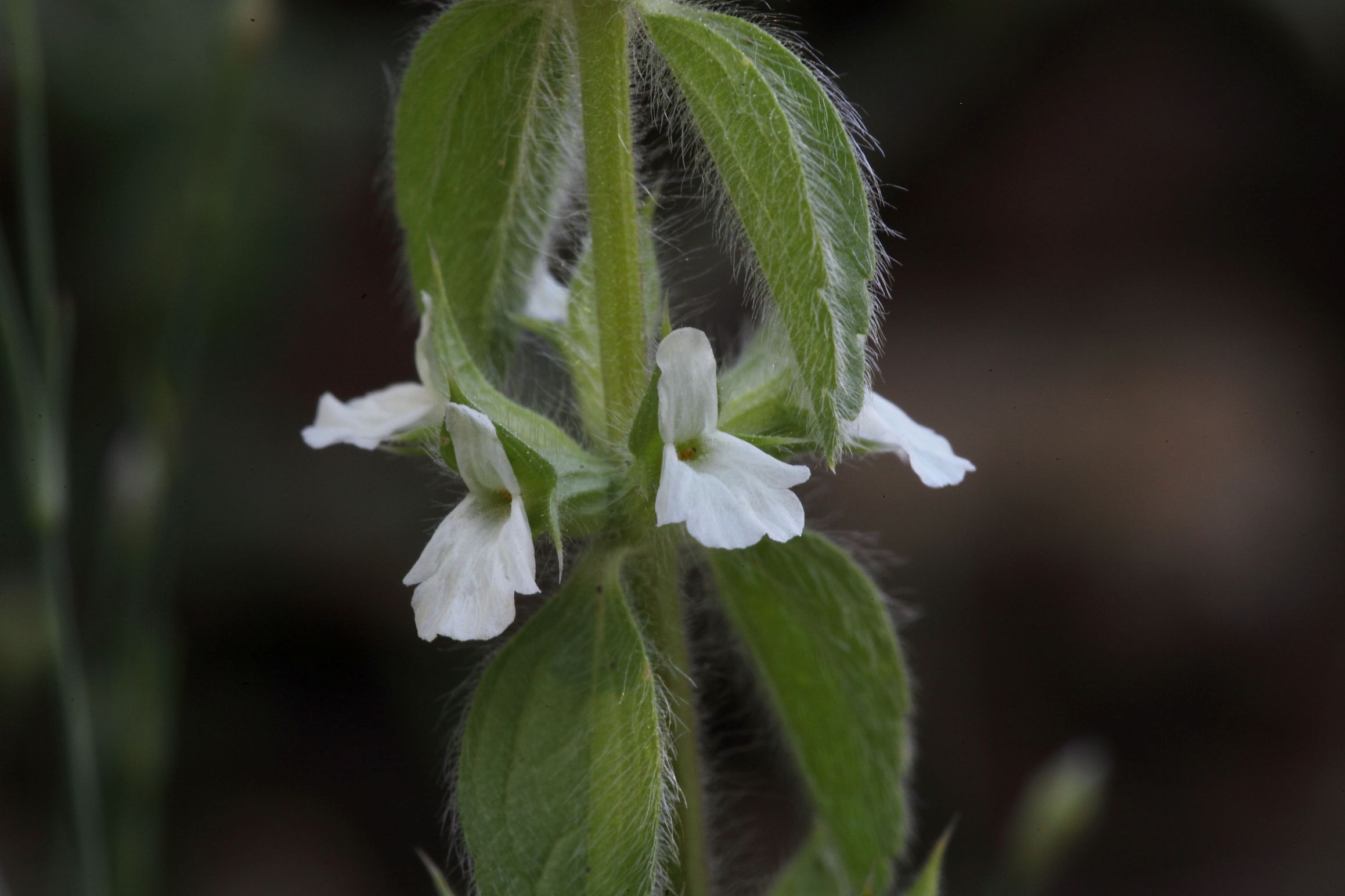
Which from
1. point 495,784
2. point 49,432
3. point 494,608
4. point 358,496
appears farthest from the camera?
point 358,496

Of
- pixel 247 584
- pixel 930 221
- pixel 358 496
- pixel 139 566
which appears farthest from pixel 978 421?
pixel 139 566

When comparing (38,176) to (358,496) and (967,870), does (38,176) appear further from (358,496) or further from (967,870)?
(967,870)

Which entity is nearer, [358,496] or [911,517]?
[358,496]

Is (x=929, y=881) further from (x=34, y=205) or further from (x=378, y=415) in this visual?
(x=34, y=205)

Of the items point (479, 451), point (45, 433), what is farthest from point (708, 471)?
point (45, 433)

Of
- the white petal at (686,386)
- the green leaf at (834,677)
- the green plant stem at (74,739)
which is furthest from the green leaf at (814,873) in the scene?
the green plant stem at (74,739)

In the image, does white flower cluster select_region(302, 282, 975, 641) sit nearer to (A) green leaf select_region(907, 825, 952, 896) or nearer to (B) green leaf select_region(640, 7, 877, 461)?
(B) green leaf select_region(640, 7, 877, 461)
